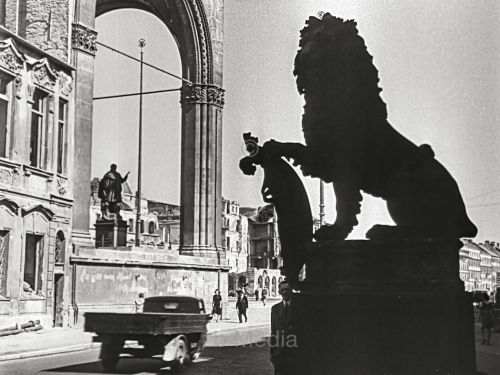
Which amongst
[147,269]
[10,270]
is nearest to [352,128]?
[10,270]

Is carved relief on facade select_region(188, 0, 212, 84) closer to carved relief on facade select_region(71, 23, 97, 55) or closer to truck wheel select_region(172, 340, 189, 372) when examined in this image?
carved relief on facade select_region(71, 23, 97, 55)

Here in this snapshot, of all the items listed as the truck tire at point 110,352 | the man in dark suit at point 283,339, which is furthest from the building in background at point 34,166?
the man in dark suit at point 283,339

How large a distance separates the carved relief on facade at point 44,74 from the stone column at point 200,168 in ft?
37.7

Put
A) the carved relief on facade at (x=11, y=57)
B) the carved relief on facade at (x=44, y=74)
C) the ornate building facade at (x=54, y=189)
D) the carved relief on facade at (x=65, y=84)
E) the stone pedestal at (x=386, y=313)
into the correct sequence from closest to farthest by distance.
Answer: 1. the stone pedestal at (x=386, y=313)
2. the carved relief on facade at (x=11, y=57)
3. the ornate building facade at (x=54, y=189)
4. the carved relief on facade at (x=44, y=74)
5. the carved relief on facade at (x=65, y=84)

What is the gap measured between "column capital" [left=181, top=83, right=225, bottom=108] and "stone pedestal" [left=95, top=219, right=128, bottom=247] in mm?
7888

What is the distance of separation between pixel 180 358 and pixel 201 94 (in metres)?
22.1

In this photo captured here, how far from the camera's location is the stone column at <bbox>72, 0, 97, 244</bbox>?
79.3ft

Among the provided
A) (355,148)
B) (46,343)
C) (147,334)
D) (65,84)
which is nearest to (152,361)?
(147,334)

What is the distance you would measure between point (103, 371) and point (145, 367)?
926 mm

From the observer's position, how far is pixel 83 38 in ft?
81.6

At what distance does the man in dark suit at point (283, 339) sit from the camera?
5570 millimetres

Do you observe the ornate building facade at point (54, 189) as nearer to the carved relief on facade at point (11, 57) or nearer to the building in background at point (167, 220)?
the carved relief on facade at point (11, 57)

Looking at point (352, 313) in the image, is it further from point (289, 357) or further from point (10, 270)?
point (10, 270)

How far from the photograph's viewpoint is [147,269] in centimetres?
2689
